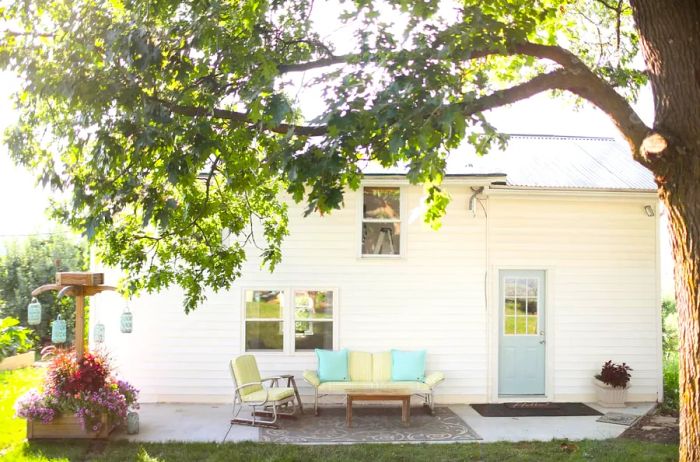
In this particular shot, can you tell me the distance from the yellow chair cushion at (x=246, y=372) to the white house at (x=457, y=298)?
802mm

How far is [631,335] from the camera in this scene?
1221cm

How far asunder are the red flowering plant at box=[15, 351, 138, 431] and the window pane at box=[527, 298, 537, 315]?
6.85 meters

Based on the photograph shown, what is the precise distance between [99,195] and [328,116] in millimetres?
2461

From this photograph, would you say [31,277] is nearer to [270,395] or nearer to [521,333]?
[270,395]

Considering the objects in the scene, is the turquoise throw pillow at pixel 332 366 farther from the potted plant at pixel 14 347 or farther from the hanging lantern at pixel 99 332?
the potted plant at pixel 14 347

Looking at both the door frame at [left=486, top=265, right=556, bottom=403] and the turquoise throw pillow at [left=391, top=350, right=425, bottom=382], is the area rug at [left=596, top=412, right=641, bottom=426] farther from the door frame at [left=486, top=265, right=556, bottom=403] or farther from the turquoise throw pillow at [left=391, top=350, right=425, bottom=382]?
the turquoise throw pillow at [left=391, top=350, right=425, bottom=382]

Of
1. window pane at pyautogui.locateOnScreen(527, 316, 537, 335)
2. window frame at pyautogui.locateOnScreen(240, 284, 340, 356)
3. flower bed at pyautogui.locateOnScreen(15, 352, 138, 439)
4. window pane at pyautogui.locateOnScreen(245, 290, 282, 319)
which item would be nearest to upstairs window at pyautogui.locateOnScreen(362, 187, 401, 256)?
window frame at pyautogui.locateOnScreen(240, 284, 340, 356)

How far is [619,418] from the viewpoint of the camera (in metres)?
10.8

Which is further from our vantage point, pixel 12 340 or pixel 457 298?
pixel 12 340

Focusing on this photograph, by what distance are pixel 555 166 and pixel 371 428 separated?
6.16 m

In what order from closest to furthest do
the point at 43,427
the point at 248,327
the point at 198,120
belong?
the point at 198,120 → the point at 43,427 → the point at 248,327

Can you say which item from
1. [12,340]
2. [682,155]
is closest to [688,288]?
[682,155]

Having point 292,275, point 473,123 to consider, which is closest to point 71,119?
A: point 473,123

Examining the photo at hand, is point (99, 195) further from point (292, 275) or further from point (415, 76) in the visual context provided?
point (292, 275)
